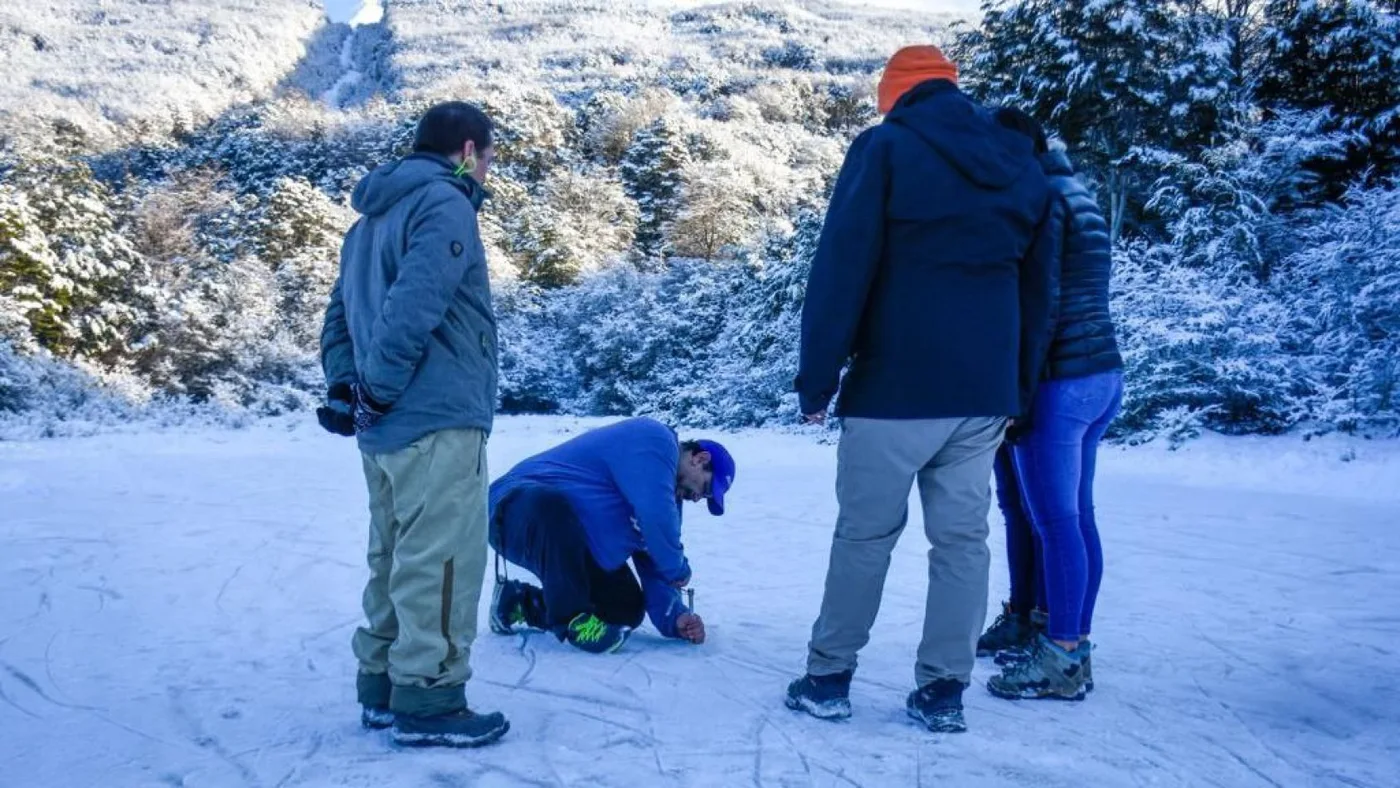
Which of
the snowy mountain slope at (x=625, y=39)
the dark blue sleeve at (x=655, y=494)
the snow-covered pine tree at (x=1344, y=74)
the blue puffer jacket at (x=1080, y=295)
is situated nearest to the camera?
the blue puffer jacket at (x=1080, y=295)

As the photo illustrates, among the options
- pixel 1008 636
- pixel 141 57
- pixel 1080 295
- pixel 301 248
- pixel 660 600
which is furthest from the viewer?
pixel 141 57

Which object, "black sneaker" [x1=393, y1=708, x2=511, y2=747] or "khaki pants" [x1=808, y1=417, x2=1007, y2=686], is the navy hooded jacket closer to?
"khaki pants" [x1=808, y1=417, x2=1007, y2=686]

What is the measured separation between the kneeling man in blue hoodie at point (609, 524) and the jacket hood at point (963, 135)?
4.18 feet

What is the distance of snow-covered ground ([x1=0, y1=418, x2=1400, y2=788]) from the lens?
220 centimetres

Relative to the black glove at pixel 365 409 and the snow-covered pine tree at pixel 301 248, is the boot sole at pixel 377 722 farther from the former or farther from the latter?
the snow-covered pine tree at pixel 301 248

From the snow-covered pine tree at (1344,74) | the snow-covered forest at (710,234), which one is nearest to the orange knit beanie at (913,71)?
the snow-covered forest at (710,234)

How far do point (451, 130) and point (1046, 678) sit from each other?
7.02 feet

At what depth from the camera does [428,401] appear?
7.42 ft

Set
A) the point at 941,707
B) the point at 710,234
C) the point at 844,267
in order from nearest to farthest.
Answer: the point at 844,267
the point at 941,707
the point at 710,234

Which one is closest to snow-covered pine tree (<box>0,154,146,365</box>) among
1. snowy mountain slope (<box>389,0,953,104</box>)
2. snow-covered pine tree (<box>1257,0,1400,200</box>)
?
snow-covered pine tree (<box>1257,0,1400,200</box>)

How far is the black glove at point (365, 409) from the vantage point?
2.23 metres

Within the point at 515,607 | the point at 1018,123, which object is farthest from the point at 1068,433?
the point at 515,607

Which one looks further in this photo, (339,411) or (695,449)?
(695,449)

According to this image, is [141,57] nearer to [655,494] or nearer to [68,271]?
[68,271]
